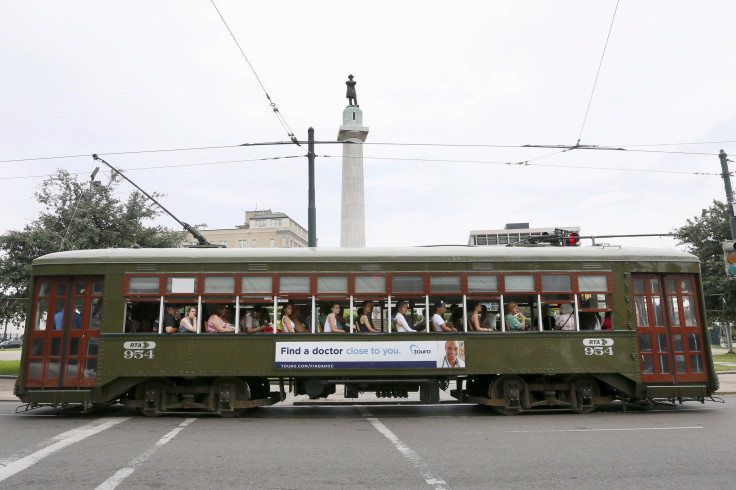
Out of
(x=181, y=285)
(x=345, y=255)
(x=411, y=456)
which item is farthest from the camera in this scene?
(x=345, y=255)

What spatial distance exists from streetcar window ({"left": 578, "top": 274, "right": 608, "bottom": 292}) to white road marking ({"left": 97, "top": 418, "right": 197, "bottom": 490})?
7.80 metres

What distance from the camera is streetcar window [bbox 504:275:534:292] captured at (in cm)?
1084

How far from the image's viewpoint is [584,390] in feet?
35.7

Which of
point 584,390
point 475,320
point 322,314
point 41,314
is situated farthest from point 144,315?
point 584,390

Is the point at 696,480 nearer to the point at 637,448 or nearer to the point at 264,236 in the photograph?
the point at 637,448

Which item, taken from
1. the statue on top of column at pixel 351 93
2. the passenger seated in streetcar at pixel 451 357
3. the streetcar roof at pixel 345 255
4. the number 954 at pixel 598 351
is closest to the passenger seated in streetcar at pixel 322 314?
the streetcar roof at pixel 345 255

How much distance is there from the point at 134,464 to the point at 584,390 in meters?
8.13

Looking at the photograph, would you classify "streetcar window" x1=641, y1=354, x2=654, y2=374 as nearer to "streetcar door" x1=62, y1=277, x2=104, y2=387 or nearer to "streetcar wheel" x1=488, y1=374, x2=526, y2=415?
"streetcar wheel" x1=488, y1=374, x2=526, y2=415

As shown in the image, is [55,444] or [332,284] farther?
[332,284]

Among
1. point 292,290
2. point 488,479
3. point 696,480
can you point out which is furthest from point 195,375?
point 696,480

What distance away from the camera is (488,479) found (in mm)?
6109

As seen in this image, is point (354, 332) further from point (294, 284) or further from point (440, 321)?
point (440, 321)

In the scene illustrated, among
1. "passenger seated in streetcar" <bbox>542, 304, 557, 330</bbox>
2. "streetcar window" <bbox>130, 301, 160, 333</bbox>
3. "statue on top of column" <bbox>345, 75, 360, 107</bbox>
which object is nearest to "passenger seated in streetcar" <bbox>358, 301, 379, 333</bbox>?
"passenger seated in streetcar" <bbox>542, 304, 557, 330</bbox>

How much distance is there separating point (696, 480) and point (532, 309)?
17.8 feet
